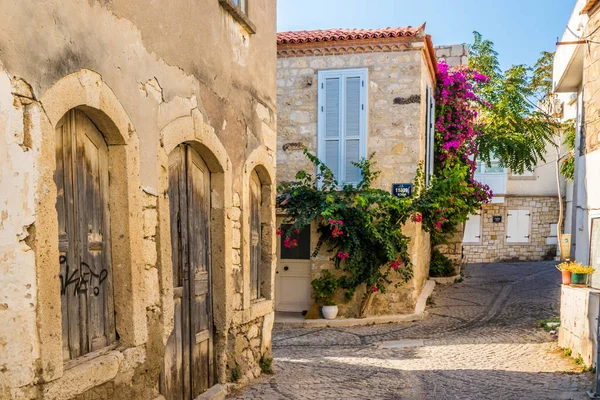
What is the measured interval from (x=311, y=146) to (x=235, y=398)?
6.35 metres

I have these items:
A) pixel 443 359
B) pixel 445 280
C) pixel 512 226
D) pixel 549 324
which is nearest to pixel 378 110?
pixel 549 324

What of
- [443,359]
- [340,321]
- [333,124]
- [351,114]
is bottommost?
[340,321]

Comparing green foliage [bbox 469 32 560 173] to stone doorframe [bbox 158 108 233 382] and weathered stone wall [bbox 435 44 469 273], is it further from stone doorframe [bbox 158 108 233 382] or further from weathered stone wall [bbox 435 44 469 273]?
stone doorframe [bbox 158 108 233 382]

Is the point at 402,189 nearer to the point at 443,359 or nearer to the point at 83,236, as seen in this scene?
the point at 443,359

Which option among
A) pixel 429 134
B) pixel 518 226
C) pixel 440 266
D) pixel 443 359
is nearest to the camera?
pixel 443 359

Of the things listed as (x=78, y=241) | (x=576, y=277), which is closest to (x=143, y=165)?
(x=78, y=241)

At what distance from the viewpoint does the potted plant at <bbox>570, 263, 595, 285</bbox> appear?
23.0 feet

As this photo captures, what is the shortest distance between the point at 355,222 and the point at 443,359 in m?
3.34

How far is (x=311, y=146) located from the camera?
35.4ft

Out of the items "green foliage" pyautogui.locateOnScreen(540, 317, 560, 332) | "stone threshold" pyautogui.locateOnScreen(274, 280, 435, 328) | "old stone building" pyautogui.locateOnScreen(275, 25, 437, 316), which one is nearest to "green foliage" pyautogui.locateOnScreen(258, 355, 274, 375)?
"stone threshold" pyautogui.locateOnScreen(274, 280, 435, 328)

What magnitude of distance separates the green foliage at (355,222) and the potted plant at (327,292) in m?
0.16

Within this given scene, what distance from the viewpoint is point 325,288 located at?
10328mm

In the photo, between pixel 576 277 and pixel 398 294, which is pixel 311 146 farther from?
pixel 576 277

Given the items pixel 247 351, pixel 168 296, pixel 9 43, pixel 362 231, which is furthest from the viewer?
pixel 362 231
